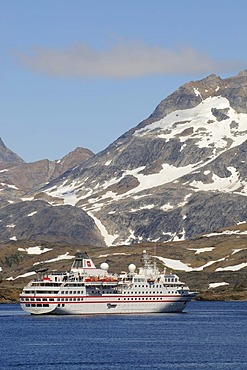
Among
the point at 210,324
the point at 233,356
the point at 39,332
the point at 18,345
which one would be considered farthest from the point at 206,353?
the point at 210,324

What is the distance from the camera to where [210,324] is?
200 m

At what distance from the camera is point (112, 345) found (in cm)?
15388

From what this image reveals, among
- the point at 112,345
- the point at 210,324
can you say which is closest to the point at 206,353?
the point at 112,345

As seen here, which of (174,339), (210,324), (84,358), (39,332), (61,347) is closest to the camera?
(84,358)

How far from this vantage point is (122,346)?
15200 cm

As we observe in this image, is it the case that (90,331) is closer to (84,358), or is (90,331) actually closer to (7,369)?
(84,358)

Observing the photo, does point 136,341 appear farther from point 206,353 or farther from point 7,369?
point 7,369

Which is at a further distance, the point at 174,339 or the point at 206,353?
the point at 174,339

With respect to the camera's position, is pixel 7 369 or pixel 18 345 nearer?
pixel 7 369

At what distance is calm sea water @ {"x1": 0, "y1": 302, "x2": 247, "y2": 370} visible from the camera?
131000 millimetres

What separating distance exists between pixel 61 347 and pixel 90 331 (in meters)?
27.1

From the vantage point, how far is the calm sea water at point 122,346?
131m

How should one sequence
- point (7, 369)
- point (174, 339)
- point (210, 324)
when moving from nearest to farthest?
point (7, 369) → point (174, 339) → point (210, 324)

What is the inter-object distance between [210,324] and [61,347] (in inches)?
2149
